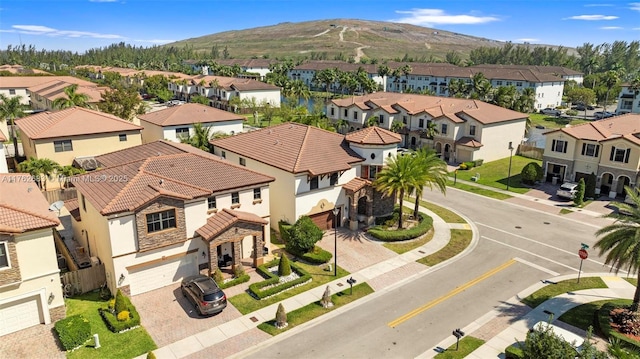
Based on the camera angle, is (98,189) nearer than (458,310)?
No

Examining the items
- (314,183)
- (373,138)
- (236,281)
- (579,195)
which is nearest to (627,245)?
(314,183)

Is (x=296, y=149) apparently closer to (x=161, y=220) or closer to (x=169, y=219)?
(x=169, y=219)

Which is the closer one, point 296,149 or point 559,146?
point 296,149

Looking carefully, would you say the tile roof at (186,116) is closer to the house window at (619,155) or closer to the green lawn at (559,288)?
the green lawn at (559,288)

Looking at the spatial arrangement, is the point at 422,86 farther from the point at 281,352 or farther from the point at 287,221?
the point at 281,352

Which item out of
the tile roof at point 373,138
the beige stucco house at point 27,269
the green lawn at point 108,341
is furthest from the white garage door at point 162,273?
the tile roof at point 373,138

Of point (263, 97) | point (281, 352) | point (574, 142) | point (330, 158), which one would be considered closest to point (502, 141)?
point (574, 142)
